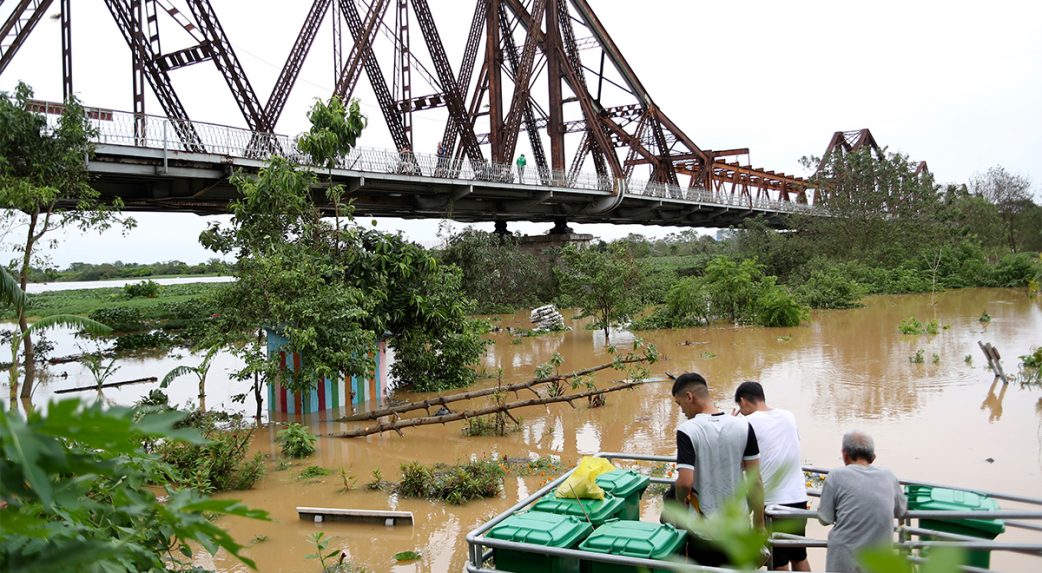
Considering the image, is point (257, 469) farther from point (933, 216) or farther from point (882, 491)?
point (933, 216)

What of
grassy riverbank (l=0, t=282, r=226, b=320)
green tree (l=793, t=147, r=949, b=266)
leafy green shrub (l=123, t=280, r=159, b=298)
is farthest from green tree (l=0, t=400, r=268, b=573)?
leafy green shrub (l=123, t=280, r=159, b=298)

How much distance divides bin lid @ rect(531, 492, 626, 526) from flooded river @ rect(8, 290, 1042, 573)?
161cm

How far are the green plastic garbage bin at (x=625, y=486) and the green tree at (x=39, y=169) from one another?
11.5 meters

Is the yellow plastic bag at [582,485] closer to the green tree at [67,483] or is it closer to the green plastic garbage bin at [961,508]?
the green plastic garbage bin at [961,508]

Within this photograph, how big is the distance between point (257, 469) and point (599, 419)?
5043 mm

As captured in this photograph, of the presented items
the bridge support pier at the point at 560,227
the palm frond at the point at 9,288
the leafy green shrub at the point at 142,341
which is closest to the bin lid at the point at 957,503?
the palm frond at the point at 9,288

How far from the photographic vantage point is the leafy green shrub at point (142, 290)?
37.5m

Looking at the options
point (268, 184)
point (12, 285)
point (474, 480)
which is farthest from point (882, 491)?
point (268, 184)

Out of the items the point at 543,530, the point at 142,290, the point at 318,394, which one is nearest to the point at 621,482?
the point at 543,530

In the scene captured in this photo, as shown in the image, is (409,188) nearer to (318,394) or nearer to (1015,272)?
(318,394)

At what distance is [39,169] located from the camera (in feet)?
41.5

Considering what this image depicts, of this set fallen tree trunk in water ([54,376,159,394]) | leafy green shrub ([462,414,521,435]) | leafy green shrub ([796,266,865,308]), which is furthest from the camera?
A: leafy green shrub ([796,266,865,308])

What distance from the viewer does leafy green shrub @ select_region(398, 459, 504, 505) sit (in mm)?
7312

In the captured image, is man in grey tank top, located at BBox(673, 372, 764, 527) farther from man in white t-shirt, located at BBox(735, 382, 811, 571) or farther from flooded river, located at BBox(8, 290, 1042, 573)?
flooded river, located at BBox(8, 290, 1042, 573)
